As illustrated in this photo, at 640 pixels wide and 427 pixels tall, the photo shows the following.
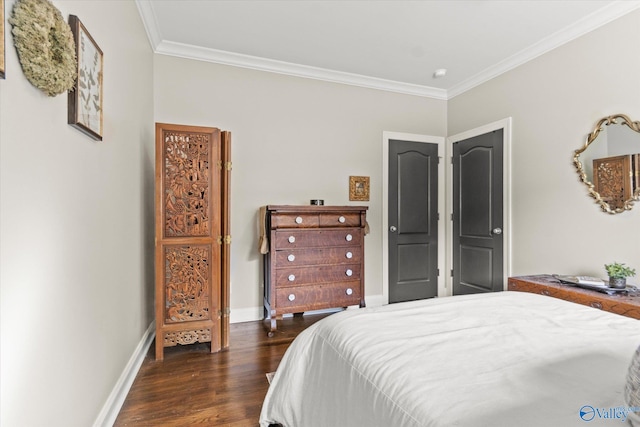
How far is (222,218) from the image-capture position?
2592 mm

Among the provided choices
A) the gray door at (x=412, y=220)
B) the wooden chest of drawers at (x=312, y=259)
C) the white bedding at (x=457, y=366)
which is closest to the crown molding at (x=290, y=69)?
the gray door at (x=412, y=220)

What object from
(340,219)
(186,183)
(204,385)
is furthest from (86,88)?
(340,219)

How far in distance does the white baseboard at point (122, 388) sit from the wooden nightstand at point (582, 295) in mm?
2935

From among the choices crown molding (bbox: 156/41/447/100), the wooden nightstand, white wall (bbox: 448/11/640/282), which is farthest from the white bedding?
crown molding (bbox: 156/41/447/100)

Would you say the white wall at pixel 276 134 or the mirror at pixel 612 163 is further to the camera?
the white wall at pixel 276 134

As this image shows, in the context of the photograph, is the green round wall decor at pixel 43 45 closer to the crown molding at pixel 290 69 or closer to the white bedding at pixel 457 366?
the white bedding at pixel 457 366

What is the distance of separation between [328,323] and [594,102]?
285cm

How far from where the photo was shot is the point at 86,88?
134 cm

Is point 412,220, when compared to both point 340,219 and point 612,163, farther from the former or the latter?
point 612,163

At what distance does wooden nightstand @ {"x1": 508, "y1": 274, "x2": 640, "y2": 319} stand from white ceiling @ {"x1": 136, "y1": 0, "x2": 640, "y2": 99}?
6.88 ft

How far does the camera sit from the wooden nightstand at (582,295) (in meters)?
1.95

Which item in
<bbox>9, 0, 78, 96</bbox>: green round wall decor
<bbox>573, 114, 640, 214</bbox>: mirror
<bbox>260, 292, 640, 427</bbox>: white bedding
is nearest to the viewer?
<bbox>260, 292, 640, 427</bbox>: white bedding

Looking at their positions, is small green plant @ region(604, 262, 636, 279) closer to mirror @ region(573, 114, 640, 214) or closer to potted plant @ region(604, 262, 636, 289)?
potted plant @ region(604, 262, 636, 289)

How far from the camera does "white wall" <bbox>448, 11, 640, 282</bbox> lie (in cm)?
239
